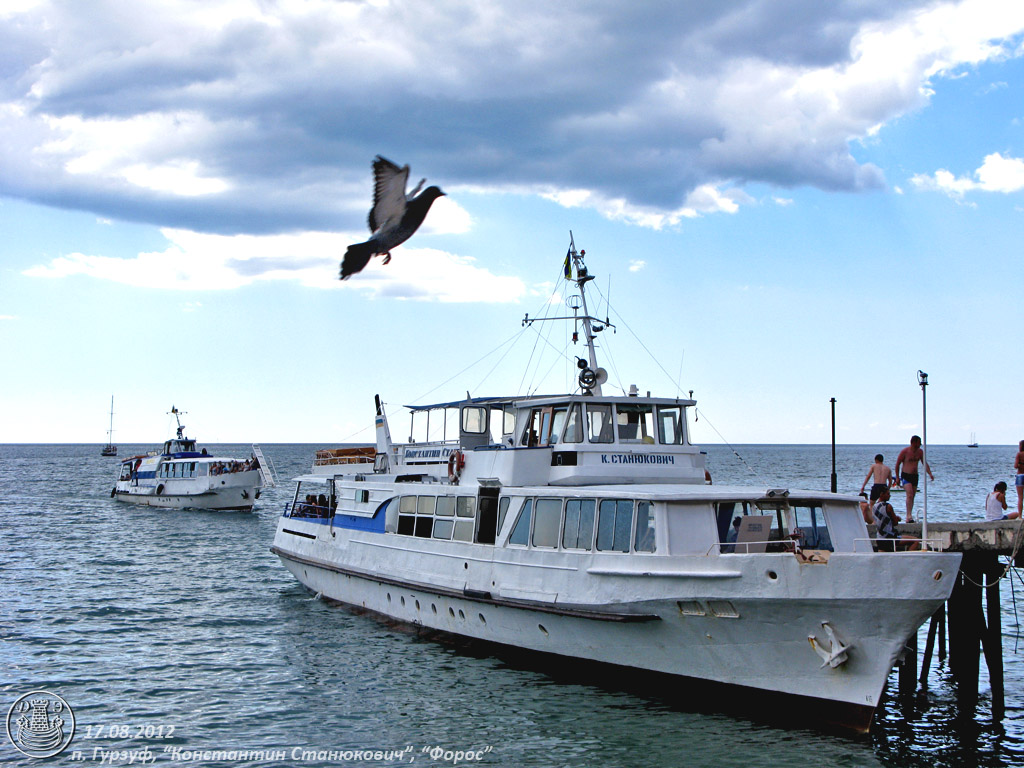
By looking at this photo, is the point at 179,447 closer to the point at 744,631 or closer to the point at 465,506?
the point at 465,506

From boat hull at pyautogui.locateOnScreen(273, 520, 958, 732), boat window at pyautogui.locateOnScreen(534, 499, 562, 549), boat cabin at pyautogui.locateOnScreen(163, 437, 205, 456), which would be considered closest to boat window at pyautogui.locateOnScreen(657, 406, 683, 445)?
boat window at pyautogui.locateOnScreen(534, 499, 562, 549)

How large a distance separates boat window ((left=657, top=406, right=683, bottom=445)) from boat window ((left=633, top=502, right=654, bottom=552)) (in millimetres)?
3984

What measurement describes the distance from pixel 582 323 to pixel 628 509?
640 centimetres

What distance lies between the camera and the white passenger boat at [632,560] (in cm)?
1348

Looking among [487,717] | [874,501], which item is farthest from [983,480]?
[487,717]

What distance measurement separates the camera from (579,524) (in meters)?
16.3

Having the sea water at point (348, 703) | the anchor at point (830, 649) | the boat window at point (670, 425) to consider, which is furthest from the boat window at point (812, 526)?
the boat window at point (670, 425)

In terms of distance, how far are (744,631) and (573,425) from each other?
6005 mm

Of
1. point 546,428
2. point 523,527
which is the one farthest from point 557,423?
point 523,527

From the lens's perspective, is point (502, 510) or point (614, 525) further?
point (502, 510)

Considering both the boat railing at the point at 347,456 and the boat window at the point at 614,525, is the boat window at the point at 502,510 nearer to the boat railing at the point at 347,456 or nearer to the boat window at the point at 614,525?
the boat window at the point at 614,525

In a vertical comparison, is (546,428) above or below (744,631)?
above

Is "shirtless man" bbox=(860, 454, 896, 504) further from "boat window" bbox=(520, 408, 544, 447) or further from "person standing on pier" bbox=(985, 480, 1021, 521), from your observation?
A: "boat window" bbox=(520, 408, 544, 447)

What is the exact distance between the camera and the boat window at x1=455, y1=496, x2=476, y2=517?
61.6ft
